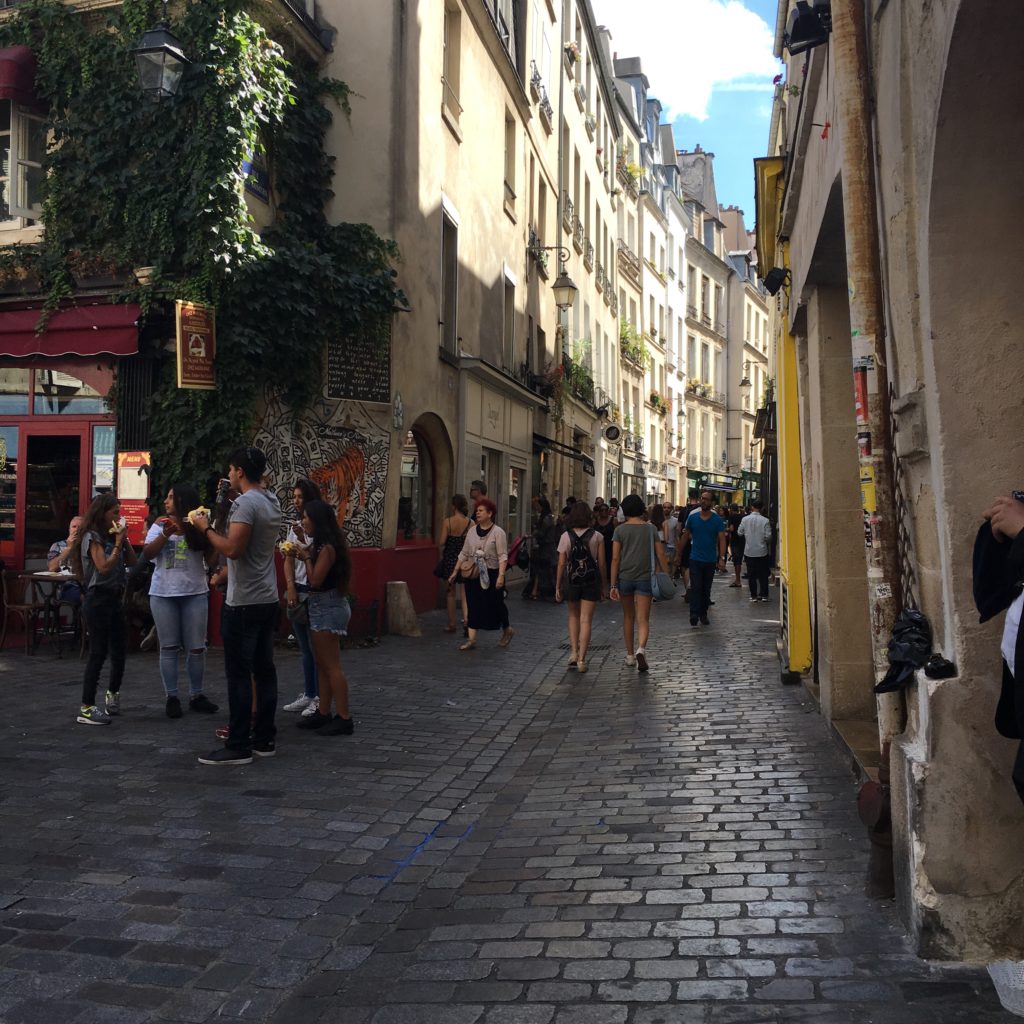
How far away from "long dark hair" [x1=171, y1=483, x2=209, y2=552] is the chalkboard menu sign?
547cm

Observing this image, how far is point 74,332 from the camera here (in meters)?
11.8

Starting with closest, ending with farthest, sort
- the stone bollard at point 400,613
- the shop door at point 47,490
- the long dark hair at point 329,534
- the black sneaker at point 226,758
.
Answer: the black sneaker at point 226,758 → the long dark hair at point 329,534 → the shop door at point 47,490 → the stone bollard at point 400,613

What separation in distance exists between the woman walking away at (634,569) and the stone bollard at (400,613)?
3.26 metres

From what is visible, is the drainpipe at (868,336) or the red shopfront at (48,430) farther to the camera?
the red shopfront at (48,430)

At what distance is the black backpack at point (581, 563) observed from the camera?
34.6 feet

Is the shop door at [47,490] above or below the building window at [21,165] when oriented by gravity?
below

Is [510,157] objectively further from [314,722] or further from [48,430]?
[314,722]

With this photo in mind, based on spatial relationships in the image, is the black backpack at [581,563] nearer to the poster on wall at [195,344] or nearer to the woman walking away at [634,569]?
the woman walking away at [634,569]

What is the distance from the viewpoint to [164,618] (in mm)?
7980

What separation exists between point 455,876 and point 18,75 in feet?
36.5

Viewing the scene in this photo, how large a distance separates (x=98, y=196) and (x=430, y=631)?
6.29 metres

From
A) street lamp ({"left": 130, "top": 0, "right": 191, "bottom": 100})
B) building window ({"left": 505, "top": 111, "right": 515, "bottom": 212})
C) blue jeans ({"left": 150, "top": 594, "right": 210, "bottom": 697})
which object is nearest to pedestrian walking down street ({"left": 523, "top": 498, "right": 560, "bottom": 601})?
building window ({"left": 505, "top": 111, "right": 515, "bottom": 212})

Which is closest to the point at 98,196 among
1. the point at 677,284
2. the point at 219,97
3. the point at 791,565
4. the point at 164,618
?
the point at 219,97

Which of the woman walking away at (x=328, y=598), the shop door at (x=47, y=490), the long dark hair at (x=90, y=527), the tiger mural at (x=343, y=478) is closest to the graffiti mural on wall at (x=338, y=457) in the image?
the tiger mural at (x=343, y=478)
